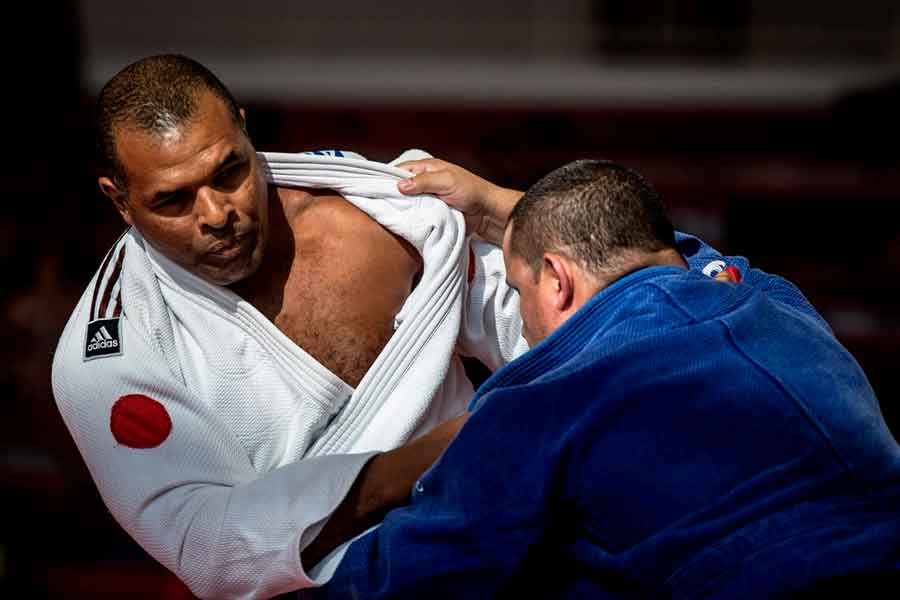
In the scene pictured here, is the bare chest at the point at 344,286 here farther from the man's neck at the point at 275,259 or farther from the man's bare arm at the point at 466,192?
the man's bare arm at the point at 466,192

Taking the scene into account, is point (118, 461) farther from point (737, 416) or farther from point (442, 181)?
point (737, 416)

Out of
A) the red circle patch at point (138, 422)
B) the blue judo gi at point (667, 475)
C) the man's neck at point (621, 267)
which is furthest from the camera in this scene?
the red circle patch at point (138, 422)

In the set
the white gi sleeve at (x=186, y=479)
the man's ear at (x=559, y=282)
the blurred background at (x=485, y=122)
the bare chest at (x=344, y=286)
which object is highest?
the man's ear at (x=559, y=282)

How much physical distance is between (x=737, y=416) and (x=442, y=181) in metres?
0.84

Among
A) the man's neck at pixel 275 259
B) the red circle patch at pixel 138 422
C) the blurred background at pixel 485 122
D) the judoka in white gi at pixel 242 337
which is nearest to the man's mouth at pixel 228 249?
the judoka in white gi at pixel 242 337

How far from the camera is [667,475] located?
148cm

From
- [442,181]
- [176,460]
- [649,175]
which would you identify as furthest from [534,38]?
[176,460]

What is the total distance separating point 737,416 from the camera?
148 centimetres

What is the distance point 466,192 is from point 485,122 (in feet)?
15.0

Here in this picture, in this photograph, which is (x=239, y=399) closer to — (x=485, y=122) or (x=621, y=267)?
(x=621, y=267)

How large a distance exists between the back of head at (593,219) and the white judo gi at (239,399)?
0.35 metres

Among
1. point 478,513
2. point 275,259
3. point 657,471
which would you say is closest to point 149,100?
point 275,259

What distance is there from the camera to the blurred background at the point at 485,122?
4559 millimetres

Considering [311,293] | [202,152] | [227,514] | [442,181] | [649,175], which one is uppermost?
[202,152]
